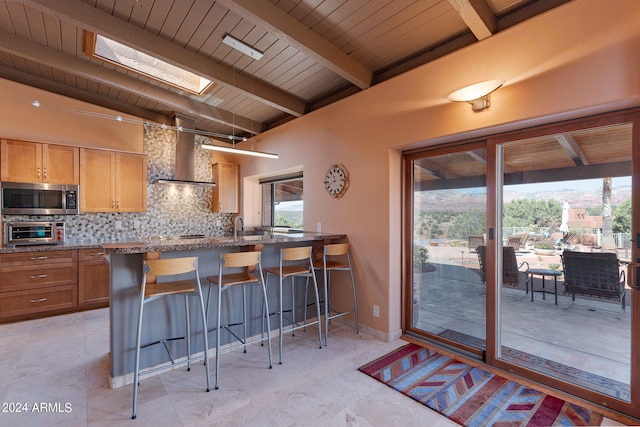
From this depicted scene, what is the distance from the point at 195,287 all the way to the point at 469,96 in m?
2.72

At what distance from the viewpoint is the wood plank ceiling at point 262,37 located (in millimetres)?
2332

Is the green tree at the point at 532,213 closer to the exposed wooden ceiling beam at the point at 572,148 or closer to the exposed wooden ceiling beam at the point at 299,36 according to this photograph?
the exposed wooden ceiling beam at the point at 572,148

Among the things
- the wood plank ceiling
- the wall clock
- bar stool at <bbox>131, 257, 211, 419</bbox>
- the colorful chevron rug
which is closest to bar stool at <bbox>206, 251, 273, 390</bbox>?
bar stool at <bbox>131, 257, 211, 419</bbox>

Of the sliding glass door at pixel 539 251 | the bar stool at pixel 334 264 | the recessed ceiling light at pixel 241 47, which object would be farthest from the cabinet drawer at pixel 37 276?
the sliding glass door at pixel 539 251

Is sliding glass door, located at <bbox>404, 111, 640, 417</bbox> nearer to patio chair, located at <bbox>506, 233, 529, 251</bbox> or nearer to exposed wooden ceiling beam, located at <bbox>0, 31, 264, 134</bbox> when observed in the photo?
patio chair, located at <bbox>506, 233, 529, 251</bbox>

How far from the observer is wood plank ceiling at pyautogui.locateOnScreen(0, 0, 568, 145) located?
2.33 m

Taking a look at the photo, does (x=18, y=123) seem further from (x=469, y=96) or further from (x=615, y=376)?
(x=615, y=376)

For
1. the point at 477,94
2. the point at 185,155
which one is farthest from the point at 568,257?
the point at 185,155

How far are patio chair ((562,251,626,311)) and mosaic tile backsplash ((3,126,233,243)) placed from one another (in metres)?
5.42

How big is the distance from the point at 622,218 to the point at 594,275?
1.55 ft

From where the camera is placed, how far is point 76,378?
2420 millimetres

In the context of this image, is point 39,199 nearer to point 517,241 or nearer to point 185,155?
point 185,155

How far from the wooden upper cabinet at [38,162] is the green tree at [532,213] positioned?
5.49 metres

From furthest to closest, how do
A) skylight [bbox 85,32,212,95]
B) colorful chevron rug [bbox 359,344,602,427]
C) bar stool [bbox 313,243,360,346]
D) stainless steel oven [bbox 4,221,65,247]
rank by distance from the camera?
stainless steel oven [bbox 4,221,65,247], skylight [bbox 85,32,212,95], bar stool [bbox 313,243,360,346], colorful chevron rug [bbox 359,344,602,427]
